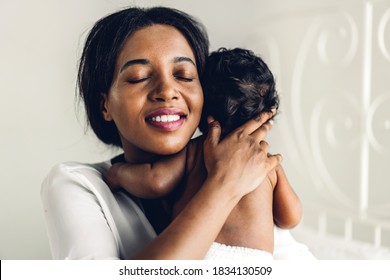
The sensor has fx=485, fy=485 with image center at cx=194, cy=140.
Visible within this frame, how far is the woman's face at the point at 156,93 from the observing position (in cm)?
104

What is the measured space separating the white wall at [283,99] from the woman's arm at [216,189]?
1094 mm

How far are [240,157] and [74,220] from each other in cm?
35

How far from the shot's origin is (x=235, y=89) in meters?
1.13

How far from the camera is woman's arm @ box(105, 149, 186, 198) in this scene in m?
1.05

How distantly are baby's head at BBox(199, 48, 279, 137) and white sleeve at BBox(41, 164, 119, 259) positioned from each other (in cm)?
35

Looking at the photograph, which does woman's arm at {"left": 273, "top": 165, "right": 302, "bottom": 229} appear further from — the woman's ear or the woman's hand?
the woman's ear

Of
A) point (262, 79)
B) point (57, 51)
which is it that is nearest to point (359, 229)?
point (262, 79)

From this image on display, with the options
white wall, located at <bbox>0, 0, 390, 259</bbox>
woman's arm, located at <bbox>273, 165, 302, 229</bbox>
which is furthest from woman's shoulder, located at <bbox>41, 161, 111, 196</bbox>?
white wall, located at <bbox>0, 0, 390, 259</bbox>

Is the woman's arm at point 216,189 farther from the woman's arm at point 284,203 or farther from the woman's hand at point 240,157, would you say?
the woman's arm at point 284,203

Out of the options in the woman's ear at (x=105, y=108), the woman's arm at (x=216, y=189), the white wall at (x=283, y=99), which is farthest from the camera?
the white wall at (x=283, y=99)

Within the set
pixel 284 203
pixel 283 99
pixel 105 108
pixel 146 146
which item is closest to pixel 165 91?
pixel 146 146

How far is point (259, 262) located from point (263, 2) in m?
1.90

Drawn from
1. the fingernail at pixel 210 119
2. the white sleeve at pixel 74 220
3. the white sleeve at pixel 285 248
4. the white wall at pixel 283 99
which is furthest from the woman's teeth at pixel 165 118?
the white wall at pixel 283 99

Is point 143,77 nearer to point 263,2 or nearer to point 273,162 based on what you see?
point 273,162
